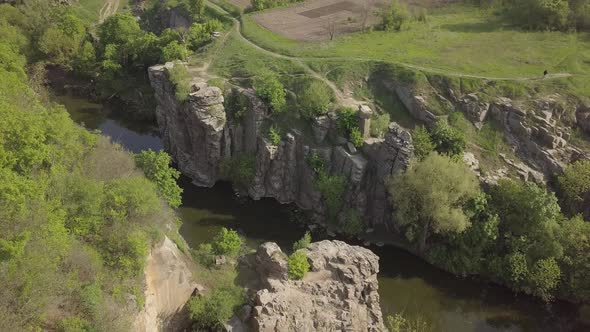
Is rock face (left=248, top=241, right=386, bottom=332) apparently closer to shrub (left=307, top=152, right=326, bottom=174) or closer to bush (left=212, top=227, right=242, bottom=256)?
bush (left=212, top=227, right=242, bottom=256)

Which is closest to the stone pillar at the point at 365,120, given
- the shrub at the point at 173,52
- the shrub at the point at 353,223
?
the shrub at the point at 353,223

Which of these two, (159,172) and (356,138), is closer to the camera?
(159,172)

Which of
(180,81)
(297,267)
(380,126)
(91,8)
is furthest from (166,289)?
(91,8)

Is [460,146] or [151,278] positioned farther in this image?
[460,146]

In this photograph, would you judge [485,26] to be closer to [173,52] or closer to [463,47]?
[463,47]

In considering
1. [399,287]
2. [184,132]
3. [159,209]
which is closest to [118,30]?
[184,132]

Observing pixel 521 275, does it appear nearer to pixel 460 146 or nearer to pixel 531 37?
pixel 460 146

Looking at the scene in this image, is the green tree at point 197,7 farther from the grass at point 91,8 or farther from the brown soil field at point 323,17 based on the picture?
the grass at point 91,8
